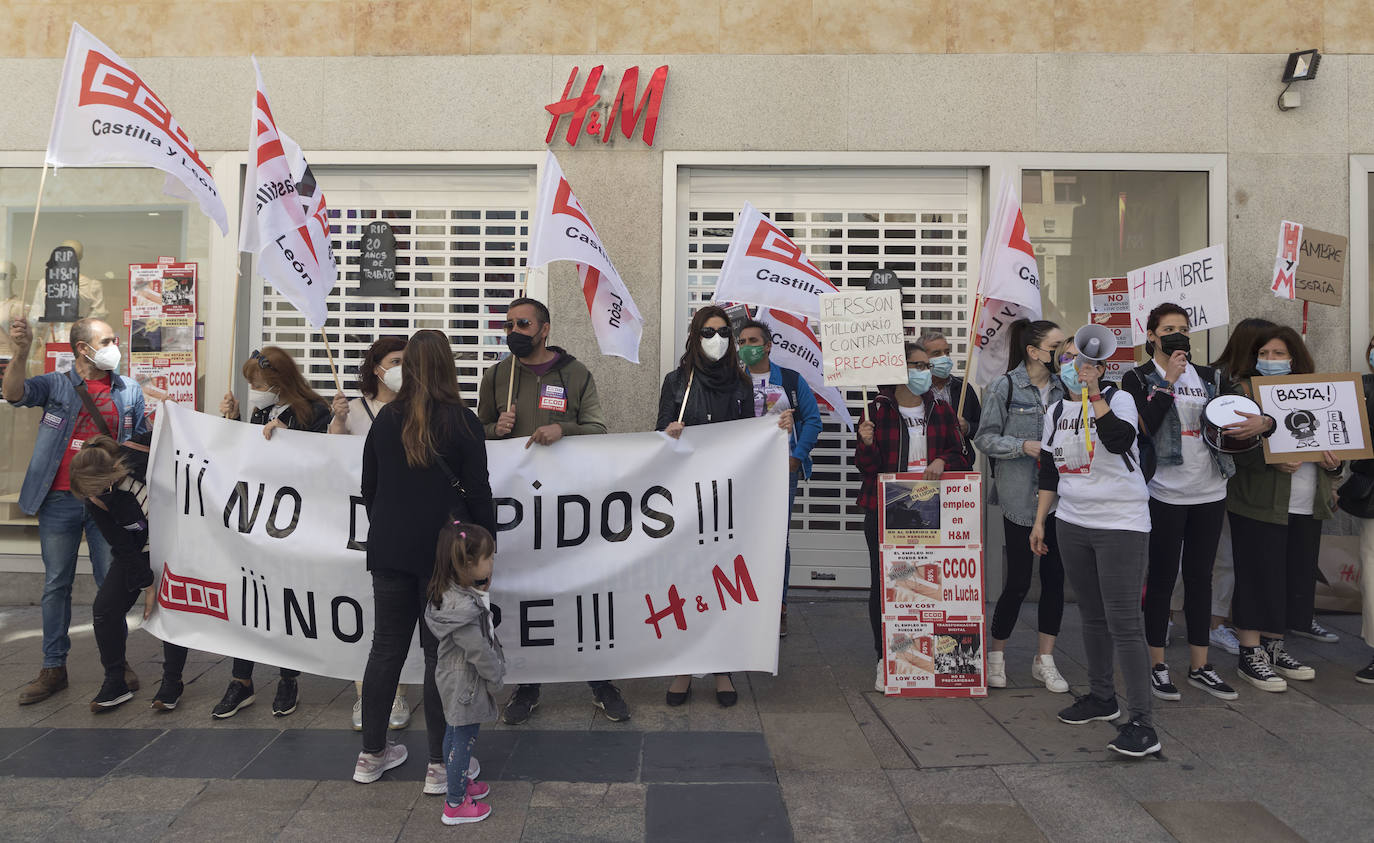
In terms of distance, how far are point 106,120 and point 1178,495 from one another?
20.2 ft

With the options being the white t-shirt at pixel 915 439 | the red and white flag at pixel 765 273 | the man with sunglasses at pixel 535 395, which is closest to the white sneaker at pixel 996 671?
the white t-shirt at pixel 915 439

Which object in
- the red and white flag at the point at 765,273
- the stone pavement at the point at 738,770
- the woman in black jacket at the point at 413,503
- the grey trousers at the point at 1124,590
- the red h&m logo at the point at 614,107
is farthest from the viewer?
the red h&m logo at the point at 614,107

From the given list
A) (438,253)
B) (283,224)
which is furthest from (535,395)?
(438,253)

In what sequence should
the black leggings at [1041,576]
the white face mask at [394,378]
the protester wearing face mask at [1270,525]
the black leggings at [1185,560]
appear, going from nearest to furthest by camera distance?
the white face mask at [394,378]
the black leggings at [1185,560]
the black leggings at [1041,576]
the protester wearing face mask at [1270,525]

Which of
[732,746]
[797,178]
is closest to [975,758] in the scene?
[732,746]

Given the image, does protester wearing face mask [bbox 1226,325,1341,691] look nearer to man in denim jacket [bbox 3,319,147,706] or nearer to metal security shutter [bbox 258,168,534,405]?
metal security shutter [bbox 258,168,534,405]

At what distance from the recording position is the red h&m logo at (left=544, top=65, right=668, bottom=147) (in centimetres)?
788

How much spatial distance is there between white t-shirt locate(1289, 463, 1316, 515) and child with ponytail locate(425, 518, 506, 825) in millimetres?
4809

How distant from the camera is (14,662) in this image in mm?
6301

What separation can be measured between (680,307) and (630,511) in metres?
3.12

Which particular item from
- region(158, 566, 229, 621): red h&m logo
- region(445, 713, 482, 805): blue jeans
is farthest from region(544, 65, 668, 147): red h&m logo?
region(445, 713, 482, 805): blue jeans

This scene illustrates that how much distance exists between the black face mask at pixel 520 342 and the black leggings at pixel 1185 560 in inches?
140

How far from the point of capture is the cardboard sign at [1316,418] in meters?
5.77

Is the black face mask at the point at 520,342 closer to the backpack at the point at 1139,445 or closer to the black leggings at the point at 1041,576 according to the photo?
the backpack at the point at 1139,445
